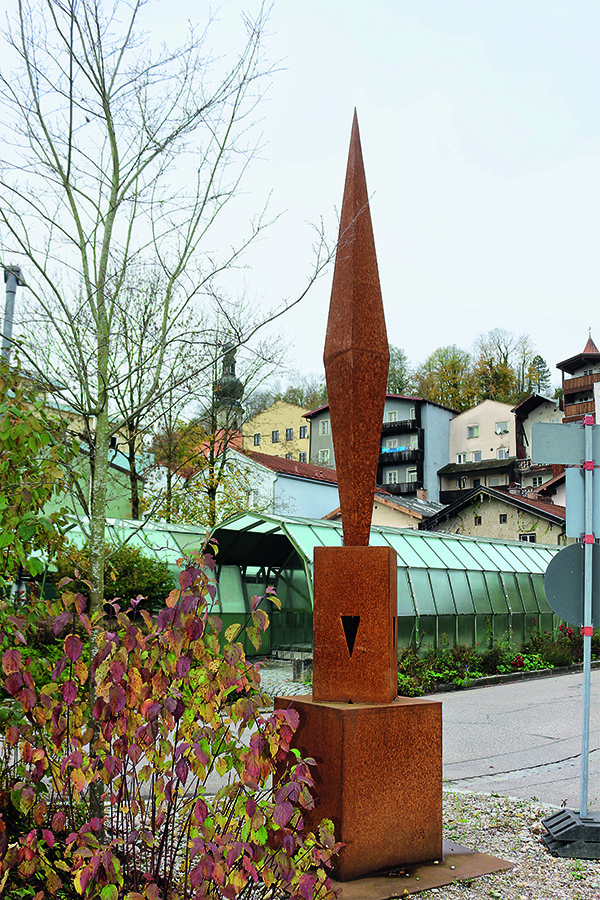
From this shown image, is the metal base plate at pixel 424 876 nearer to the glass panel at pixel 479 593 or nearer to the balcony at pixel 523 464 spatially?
the glass panel at pixel 479 593

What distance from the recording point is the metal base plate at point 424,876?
4316 millimetres

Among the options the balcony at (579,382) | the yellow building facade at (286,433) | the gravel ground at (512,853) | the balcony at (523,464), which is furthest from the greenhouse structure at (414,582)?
the yellow building facade at (286,433)

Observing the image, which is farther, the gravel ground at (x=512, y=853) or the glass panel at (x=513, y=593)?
the glass panel at (x=513, y=593)

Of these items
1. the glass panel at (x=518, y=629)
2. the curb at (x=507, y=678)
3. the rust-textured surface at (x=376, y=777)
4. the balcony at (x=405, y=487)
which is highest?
the balcony at (x=405, y=487)

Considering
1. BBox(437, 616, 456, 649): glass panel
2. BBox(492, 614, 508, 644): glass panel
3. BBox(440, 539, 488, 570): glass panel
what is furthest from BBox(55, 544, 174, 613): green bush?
BBox(492, 614, 508, 644): glass panel

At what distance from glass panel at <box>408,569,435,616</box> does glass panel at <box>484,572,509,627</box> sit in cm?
271

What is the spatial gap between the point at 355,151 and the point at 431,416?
5547 cm

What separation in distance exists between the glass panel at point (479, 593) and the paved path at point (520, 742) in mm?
3273

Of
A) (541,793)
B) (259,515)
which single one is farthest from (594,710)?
(259,515)

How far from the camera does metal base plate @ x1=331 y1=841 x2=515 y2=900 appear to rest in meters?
4.32

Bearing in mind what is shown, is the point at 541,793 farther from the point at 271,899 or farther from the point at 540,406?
the point at 540,406

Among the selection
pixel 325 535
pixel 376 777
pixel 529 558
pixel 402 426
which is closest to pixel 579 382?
pixel 402 426

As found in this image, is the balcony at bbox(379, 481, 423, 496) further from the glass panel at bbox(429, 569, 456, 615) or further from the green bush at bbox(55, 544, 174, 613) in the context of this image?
the green bush at bbox(55, 544, 174, 613)

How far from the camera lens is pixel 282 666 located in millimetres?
19281
